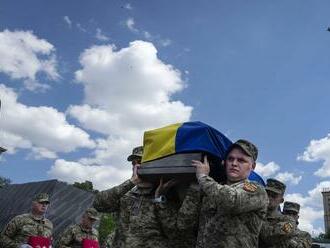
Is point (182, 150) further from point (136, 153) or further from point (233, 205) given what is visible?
point (136, 153)

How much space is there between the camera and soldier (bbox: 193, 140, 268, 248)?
4.04 metres

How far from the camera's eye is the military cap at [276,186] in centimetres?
571

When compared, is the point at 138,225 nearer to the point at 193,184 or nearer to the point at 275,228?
the point at 193,184

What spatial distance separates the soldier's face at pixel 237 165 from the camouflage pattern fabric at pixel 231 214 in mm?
80

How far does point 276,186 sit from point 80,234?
5.50 m

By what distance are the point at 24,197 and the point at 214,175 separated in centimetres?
3129

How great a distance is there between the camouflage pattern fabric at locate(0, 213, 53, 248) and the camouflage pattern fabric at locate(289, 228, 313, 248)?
5445 mm

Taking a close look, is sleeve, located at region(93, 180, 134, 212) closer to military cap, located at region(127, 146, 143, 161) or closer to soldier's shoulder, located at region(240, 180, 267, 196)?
military cap, located at region(127, 146, 143, 161)

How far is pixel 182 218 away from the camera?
4.41 metres

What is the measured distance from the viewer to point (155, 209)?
4.78m

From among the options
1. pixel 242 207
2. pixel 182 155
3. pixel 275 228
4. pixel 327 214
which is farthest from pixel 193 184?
pixel 327 214

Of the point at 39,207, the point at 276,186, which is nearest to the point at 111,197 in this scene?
the point at 276,186

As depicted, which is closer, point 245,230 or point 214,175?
point 245,230

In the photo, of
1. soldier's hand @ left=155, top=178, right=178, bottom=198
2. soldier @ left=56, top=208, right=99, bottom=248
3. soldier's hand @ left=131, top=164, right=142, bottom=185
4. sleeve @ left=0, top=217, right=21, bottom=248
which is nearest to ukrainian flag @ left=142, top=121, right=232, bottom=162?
soldier's hand @ left=131, top=164, right=142, bottom=185
